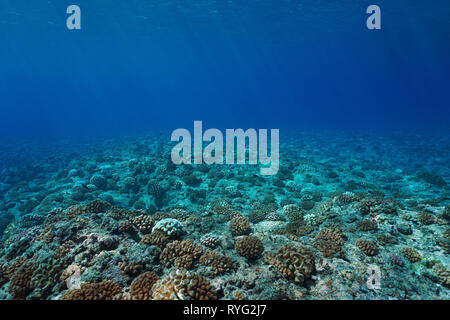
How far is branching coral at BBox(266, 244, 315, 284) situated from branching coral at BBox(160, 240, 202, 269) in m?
2.03

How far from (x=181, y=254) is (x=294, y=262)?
3.00 m

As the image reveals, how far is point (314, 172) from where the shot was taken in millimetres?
20266

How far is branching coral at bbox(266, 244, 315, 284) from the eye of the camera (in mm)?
5570

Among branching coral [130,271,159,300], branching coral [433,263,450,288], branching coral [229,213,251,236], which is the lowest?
branching coral [433,263,450,288]

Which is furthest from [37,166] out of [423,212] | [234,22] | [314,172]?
[234,22]

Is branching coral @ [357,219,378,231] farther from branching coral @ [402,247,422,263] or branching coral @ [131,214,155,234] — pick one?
branching coral @ [131,214,155,234]

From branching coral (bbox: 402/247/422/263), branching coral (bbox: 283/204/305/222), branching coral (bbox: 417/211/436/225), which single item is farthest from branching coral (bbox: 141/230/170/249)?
branching coral (bbox: 417/211/436/225)

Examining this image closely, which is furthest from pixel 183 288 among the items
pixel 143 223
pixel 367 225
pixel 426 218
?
pixel 426 218

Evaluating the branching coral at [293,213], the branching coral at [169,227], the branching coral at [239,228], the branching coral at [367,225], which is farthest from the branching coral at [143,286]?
the branching coral at [367,225]

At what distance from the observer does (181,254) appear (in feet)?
20.2

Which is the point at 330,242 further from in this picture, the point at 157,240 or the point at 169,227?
the point at 157,240

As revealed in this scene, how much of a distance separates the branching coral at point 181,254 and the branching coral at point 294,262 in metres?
2.03

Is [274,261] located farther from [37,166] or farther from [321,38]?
[321,38]

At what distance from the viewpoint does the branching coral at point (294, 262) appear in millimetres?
5570
